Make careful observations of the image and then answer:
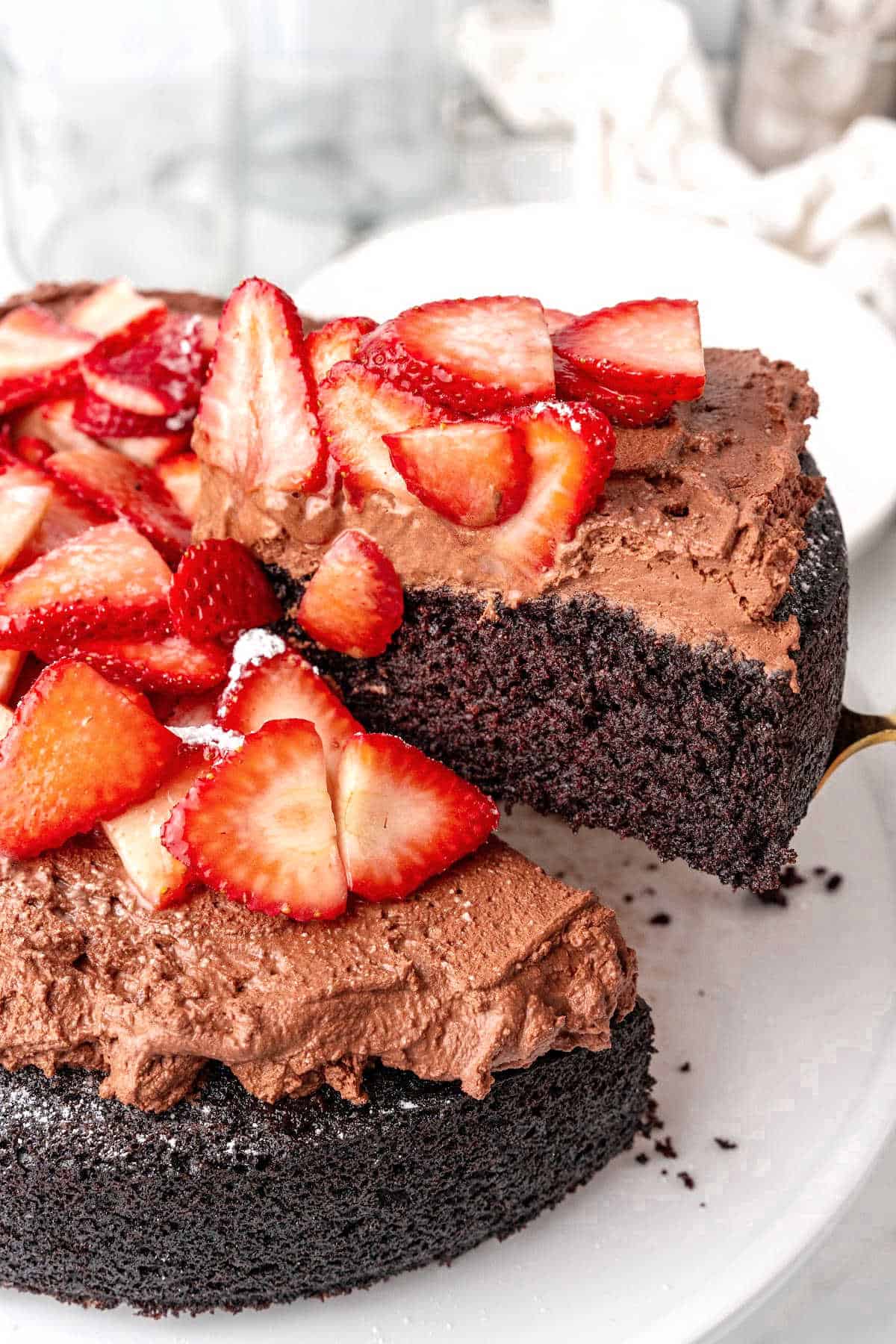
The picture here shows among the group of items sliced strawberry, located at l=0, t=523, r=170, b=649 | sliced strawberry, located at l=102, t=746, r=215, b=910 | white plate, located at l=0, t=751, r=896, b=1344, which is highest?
sliced strawberry, located at l=0, t=523, r=170, b=649

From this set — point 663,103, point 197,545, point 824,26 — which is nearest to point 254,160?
point 663,103

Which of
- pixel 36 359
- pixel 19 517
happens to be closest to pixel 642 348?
pixel 19 517

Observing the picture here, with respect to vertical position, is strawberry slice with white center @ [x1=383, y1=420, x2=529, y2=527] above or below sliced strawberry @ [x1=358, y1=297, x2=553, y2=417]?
below

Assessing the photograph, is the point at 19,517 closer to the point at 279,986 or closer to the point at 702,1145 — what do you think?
the point at 279,986

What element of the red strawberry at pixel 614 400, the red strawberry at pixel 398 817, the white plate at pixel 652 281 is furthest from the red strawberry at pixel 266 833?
the white plate at pixel 652 281

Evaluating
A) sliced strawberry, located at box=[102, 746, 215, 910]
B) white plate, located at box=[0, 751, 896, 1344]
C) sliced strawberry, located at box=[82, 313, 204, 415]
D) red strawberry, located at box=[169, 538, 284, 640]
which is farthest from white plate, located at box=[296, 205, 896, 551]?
sliced strawberry, located at box=[102, 746, 215, 910]

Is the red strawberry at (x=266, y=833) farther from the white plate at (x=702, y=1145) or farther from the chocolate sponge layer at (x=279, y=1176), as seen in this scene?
the white plate at (x=702, y=1145)

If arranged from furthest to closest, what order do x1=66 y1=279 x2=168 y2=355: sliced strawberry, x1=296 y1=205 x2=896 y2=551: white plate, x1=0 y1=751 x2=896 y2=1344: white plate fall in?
1. x1=296 y1=205 x2=896 y2=551: white plate
2. x1=66 y1=279 x2=168 y2=355: sliced strawberry
3. x1=0 y1=751 x2=896 y2=1344: white plate

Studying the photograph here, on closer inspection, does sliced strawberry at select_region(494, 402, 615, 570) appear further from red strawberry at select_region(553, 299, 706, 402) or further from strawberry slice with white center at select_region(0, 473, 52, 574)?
strawberry slice with white center at select_region(0, 473, 52, 574)
